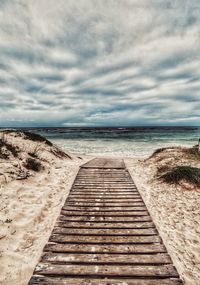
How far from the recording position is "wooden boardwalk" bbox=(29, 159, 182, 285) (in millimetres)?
3618

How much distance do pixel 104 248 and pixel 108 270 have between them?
25.7 inches

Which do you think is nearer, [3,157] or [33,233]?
[33,233]

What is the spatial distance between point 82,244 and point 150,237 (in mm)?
1722

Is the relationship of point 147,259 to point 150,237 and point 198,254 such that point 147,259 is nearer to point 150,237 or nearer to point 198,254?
point 150,237

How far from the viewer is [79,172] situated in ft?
38.7

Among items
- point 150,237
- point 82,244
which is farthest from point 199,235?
point 82,244

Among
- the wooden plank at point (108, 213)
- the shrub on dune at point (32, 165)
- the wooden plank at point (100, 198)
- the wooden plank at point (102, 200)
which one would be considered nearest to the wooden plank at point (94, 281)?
the wooden plank at point (108, 213)

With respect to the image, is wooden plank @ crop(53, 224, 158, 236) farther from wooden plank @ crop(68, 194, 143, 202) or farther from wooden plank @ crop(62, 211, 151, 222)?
wooden plank @ crop(68, 194, 143, 202)

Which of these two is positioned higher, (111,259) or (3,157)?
(3,157)

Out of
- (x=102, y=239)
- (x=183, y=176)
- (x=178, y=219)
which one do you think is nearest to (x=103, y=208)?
(x=102, y=239)

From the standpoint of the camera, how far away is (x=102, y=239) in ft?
15.5

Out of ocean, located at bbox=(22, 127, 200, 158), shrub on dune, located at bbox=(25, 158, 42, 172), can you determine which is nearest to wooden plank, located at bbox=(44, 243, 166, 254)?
shrub on dune, located at bbox=(25, 158, 42, 172)

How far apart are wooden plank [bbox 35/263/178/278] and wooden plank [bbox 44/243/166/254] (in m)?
0.43

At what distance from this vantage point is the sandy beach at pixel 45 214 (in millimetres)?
4039
